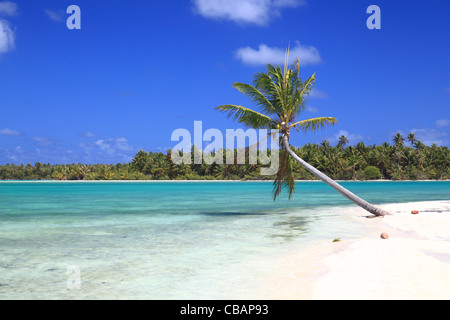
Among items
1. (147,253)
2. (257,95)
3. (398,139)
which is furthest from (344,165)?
(147,253)

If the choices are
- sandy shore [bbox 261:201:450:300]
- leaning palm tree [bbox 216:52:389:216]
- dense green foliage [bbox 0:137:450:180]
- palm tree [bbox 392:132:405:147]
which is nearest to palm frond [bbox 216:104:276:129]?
leaning palm tree [bbox 216:52:389:216]

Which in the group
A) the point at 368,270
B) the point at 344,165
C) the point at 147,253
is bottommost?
the point at 147,253

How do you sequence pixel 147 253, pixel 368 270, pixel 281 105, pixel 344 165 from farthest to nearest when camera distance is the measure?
pixel 344 165
pixel 281 105
pixel 147 253
pixel 368 270

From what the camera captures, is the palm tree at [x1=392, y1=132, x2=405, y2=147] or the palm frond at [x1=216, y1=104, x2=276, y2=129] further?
the palm tree at [x1=392, y1=132, x2=405, y2=147]

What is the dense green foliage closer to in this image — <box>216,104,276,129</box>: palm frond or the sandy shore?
<box>216,104,276,129</box>: palm frond

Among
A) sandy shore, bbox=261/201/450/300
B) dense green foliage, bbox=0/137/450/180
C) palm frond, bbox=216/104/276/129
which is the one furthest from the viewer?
dense green foliage, bbox=0/137/450/180

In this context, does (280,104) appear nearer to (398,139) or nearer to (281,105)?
(281,105)

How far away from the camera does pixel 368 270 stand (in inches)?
253

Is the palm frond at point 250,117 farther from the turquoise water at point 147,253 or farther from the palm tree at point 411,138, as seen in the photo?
the palm tree at point 411,138

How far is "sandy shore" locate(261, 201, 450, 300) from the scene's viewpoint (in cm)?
531

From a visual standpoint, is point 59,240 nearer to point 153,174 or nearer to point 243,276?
point 243,276

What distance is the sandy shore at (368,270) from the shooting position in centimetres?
531

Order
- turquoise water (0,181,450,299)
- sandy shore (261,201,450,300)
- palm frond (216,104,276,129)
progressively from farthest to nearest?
palm frond (216,104,276,129) → turquoise water (0,181,450,299) → sandy shore (261,201,450,300)

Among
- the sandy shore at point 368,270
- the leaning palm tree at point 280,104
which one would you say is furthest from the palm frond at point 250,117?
the sandy shore at point 368,270
